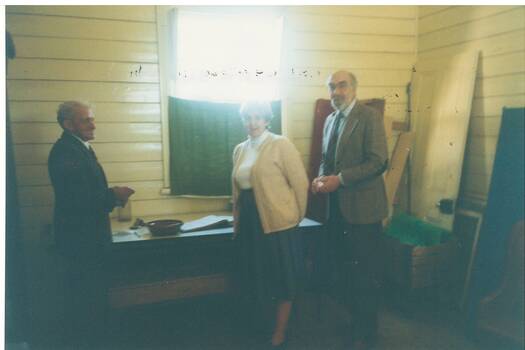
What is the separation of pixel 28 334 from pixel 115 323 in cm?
59

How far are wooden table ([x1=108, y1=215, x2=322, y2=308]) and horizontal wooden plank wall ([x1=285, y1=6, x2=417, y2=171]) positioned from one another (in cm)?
117

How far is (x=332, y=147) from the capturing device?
110 inches

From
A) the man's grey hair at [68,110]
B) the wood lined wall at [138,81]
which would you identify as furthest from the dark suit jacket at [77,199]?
the wood lined wall at [138,81]

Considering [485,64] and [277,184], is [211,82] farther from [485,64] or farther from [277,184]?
[485,64]

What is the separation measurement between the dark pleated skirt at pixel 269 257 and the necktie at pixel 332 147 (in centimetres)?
47

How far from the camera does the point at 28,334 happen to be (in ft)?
8.71

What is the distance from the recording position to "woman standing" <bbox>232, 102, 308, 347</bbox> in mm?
2522

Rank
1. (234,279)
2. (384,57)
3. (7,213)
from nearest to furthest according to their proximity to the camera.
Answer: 1. (7,213)
2. (234,279)
3. (384,57)

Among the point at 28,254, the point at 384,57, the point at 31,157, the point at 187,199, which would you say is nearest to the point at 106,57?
the point at 31,157

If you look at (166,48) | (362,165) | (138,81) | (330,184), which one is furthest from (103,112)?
(362,165)

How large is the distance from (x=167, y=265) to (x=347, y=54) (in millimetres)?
2285

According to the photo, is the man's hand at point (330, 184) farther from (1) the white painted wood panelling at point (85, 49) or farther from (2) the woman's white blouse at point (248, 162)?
(1) the white painted wood panelling at point (85, 49)

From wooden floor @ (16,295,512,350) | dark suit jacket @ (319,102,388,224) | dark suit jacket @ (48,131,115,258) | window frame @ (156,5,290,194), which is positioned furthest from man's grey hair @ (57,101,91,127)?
dark suit jacket @ (319,102,388,224)

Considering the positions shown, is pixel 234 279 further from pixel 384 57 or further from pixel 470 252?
pixel 384 57
